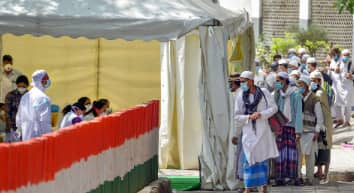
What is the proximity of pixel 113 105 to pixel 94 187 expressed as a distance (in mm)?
8270

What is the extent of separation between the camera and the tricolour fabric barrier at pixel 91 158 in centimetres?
956

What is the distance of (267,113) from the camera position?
15789 mm

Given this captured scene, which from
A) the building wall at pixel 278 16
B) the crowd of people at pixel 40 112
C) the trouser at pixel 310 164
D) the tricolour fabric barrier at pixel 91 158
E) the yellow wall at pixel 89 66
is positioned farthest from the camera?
the building wall at pixel 278 16

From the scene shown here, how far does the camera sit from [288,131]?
1795 centimetres

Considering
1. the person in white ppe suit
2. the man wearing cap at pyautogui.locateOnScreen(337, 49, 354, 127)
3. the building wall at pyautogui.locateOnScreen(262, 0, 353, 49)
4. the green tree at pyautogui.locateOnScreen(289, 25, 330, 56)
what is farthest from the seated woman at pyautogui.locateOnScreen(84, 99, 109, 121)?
the building wall at pyautogui.locateOnScreen(262, 0, 353, 49)

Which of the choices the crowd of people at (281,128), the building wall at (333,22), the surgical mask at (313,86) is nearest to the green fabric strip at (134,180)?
the crowd of people at (281,128)

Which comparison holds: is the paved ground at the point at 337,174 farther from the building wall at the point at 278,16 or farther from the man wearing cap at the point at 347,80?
the building wall at the point at 278,16

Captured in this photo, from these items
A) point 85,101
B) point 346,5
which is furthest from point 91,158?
point 346,5

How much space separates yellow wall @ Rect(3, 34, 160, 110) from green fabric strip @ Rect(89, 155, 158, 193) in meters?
4.31

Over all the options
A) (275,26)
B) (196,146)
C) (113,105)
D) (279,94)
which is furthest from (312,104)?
(275,26)

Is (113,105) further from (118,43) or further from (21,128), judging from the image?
(21,128)

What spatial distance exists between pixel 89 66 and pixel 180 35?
504 cm

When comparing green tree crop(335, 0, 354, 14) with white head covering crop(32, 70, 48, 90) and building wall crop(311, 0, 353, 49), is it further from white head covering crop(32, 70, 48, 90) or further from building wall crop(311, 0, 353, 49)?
building wall crop(311, 0, 353, 49)

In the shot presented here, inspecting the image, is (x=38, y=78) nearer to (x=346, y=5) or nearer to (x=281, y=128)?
(x=281, y=128)
